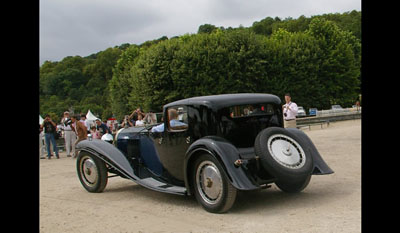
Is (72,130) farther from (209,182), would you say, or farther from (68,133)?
(209,182)

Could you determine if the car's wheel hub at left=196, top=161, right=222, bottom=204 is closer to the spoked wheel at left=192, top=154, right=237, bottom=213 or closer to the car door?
the spoked wheel at left=192, top=154, right=237, bottom=213

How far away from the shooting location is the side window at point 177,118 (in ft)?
22.9

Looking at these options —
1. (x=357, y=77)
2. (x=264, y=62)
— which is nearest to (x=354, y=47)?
(x=357, y=77)

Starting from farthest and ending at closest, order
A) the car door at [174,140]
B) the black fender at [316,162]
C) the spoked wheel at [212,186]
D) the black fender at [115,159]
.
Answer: the black fender at [115,159], the car door at [174,140], the black fender at [316,162], the spoked wheel at [212,186]

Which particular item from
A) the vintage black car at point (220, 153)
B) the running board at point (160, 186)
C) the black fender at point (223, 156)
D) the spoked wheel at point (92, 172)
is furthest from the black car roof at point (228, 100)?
the spoked wheel at point (92, 172)

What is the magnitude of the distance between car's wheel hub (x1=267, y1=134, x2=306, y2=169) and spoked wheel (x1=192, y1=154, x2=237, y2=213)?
33.4 inches

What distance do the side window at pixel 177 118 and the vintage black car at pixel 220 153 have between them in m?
0.02

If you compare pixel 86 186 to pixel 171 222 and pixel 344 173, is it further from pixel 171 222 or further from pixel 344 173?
pixel 344 173

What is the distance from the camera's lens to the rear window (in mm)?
6730

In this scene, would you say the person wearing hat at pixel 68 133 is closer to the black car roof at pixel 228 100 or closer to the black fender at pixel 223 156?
the black car roof at pixel 228 100

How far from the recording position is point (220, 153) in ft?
19.5

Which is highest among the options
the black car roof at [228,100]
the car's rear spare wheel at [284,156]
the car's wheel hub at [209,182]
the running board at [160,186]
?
the black car roof at [228,100]
